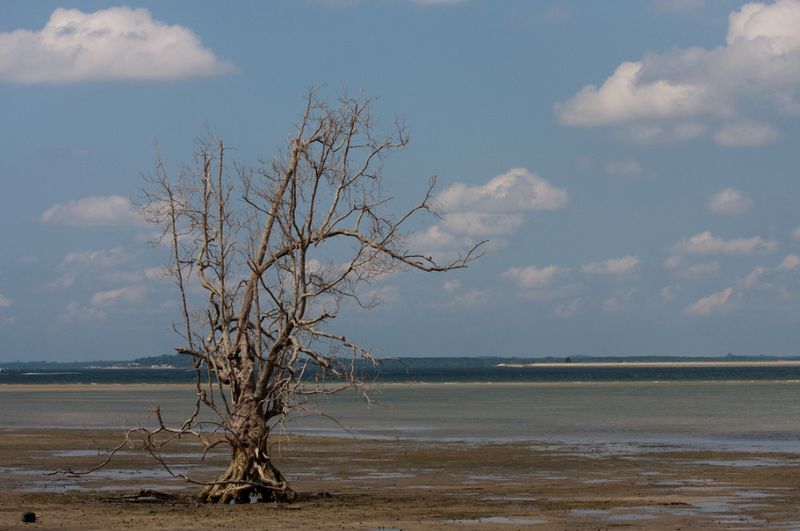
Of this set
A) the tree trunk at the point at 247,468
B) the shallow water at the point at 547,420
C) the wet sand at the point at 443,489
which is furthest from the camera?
the shallow water at the point at 547,420

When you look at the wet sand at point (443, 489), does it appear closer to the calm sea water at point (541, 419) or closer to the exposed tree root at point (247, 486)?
the exposed tree root at point (247, 486)

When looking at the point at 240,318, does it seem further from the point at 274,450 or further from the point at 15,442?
the point at 15,442

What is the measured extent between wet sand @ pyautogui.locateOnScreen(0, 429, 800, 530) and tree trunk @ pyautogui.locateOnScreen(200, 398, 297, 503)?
50 centimetres

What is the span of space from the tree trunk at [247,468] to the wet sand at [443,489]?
19.7 inches

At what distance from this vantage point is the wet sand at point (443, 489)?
65.0 ft

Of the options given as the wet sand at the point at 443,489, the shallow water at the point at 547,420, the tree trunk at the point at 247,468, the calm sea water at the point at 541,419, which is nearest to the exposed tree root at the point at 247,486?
the tree trunk at the point at 247,468

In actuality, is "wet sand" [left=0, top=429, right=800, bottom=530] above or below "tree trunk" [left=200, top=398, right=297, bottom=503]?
below

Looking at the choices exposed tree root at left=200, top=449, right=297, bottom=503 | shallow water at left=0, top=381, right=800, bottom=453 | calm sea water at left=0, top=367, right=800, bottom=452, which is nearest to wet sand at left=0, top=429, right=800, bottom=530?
exposed tree root at left=200, top=449, right=297, bottom=503

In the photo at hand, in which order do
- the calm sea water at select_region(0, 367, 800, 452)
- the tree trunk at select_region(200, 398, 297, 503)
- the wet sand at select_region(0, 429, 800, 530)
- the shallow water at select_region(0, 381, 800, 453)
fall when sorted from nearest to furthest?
1. the wet sand at select_region(0, 429, 800, 530)
2. the tree trunk at select_region(200, 398, 297, 503)
3. the shallow water at select_region(0, 381, 800, 453)
4. the calm sea water at select_region(0, 367, 800, 452)

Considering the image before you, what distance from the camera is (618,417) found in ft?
192

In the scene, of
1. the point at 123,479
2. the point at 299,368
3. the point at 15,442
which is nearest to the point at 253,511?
the point at 299,368

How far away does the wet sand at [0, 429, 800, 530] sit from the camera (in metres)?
19.8

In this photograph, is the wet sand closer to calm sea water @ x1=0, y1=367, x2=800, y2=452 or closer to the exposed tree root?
the exposed tree root

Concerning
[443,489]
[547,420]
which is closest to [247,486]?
[443,489]
